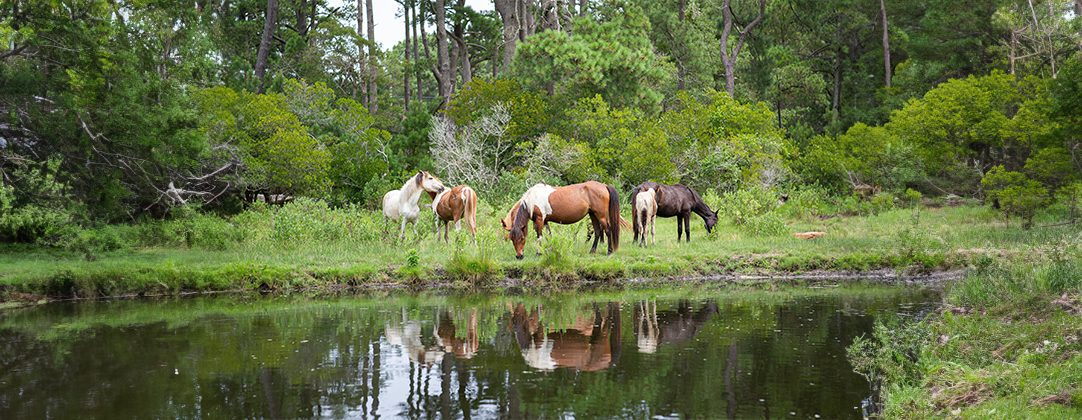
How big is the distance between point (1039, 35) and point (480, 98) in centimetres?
1840

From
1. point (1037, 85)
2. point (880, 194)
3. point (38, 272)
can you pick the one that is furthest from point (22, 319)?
point (1037, 85)

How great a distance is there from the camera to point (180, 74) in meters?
17.5

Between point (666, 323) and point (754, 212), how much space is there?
10557 millimetres

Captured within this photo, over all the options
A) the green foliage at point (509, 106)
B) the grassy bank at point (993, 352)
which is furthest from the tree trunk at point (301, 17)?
the grassy bank at point (993, 352)

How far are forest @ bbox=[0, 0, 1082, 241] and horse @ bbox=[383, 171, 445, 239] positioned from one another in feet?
14.7

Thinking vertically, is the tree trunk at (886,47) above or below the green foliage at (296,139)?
above

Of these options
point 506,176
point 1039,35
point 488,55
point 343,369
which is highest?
point 488,55

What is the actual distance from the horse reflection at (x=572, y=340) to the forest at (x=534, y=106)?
1004 cm

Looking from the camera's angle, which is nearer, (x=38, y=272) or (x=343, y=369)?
(x=343, y=369)

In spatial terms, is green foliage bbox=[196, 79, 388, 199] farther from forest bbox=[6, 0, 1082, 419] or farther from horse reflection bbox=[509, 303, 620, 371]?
horse reflection bbox=[509, 303, 620, 371]

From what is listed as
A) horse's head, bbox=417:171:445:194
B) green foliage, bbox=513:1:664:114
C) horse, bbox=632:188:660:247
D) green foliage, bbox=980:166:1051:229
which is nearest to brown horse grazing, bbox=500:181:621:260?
horse, bbox=632:188:660:247

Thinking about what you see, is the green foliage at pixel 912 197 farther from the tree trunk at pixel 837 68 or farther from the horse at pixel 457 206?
the horse at pixel 457 206

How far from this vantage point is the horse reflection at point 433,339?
28.8ft

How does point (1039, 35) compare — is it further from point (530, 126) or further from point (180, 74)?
point (180, 74)
